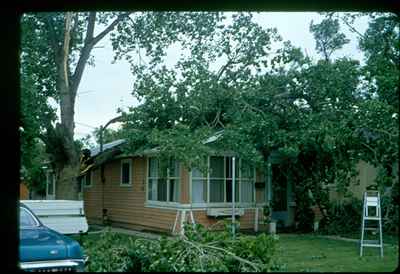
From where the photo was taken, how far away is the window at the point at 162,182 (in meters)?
16.1

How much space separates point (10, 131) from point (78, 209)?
1013cm

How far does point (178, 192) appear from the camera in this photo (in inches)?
635

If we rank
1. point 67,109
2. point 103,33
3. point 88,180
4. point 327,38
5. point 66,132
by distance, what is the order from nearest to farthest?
1. point 66,132
2. point 67,109
3. point 103,33
4. point 88,180
5. point 327,38

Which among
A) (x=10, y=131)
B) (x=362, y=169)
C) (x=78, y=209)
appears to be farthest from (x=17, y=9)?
(x=362, y=169)

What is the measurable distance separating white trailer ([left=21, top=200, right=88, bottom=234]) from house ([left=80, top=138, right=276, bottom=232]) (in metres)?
2.61

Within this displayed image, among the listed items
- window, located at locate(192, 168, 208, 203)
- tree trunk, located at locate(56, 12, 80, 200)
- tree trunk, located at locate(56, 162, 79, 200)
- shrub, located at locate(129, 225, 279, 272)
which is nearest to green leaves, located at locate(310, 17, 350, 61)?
window, located at locate(192, 168, 208, 203)

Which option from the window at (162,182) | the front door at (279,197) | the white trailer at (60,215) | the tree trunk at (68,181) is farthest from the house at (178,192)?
the white trailer at (60,215)

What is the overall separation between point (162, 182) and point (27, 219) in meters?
9.38

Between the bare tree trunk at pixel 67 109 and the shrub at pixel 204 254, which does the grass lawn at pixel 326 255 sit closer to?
the shrub at pixel 204 254

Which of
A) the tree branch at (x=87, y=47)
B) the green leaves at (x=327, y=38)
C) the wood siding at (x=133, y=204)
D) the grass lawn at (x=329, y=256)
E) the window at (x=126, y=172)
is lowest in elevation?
the grass lawn at (x=329, y=256)

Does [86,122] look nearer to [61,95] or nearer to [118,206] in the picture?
[118,206]

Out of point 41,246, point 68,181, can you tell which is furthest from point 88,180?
point 41,246

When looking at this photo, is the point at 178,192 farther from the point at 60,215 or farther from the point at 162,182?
the point at 60,215

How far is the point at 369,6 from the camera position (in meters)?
3.29
